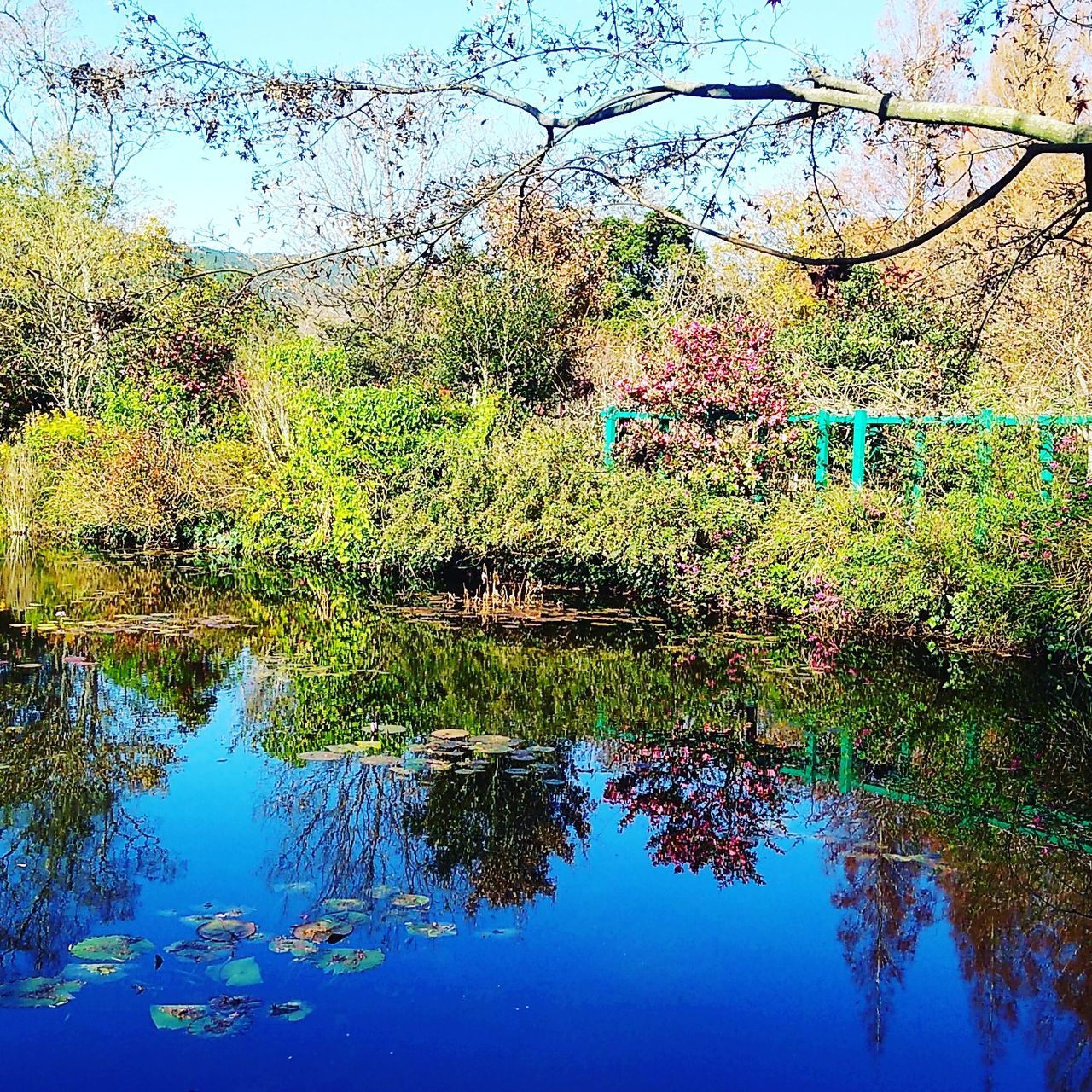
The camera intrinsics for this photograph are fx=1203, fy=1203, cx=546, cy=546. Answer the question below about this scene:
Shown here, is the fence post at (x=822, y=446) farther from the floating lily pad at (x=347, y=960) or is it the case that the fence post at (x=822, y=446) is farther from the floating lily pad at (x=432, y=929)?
the floating lily pad at (x=347, y=960)

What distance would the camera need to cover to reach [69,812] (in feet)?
18.0

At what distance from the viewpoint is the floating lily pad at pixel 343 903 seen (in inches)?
177

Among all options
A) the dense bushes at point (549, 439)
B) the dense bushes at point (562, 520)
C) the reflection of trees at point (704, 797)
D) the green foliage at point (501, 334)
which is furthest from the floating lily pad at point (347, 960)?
the green foliage at point (501, 334)

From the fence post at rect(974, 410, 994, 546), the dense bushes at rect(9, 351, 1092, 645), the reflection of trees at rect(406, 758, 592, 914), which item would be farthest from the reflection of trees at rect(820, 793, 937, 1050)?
the fence post at rect(974, 410, 994, 546)

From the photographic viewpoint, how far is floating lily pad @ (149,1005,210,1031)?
357 cm

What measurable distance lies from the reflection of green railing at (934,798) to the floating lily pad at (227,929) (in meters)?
3.09

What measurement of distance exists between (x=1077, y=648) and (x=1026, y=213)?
10173 mm

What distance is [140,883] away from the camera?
15.5ft

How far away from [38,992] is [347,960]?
0.96 metres

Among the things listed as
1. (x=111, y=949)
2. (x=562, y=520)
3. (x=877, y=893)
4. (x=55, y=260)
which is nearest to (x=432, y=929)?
(x=111, y=949)

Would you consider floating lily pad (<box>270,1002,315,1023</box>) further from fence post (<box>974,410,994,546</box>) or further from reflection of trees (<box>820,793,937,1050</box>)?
fence post (<box>974,410,994,546</box>)

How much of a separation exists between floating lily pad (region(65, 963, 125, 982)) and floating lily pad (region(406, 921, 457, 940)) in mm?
979

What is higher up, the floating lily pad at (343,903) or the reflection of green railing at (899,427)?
the reflection of green railing at (899,427)

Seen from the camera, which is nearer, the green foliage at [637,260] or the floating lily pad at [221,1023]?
the floating lily pad at [221,1023]
